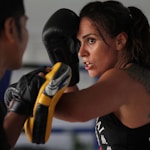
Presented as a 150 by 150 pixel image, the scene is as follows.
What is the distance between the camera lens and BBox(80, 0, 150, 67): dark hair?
132cm

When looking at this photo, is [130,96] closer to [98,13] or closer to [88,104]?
[88,104]

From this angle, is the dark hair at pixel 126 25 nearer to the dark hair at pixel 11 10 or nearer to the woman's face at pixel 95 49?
the woman's face at pixel 95 49

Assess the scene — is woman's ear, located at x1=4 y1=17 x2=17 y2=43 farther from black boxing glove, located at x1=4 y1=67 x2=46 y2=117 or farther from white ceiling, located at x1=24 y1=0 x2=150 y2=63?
white ceiling, located at x1=24 y1=0 x2=150 y2=63

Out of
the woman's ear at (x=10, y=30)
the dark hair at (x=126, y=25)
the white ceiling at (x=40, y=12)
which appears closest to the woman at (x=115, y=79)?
the dark hair at (x=126, y=25)

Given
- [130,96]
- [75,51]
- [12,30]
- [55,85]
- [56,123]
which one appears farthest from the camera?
[56,123]

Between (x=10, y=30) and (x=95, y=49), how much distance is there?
1.58 ft

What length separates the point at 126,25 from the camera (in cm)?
137

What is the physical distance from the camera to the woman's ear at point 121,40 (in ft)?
A: 4.41

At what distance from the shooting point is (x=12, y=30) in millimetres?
943

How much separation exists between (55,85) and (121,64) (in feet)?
1.17

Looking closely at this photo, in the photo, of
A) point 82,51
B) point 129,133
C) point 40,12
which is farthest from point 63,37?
point 40,12

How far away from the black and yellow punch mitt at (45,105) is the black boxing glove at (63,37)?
33 centimetres

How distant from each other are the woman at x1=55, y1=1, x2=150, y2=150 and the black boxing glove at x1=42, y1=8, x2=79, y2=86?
0.05 m

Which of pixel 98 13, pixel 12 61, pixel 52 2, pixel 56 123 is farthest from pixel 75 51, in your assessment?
pixel 56 123
